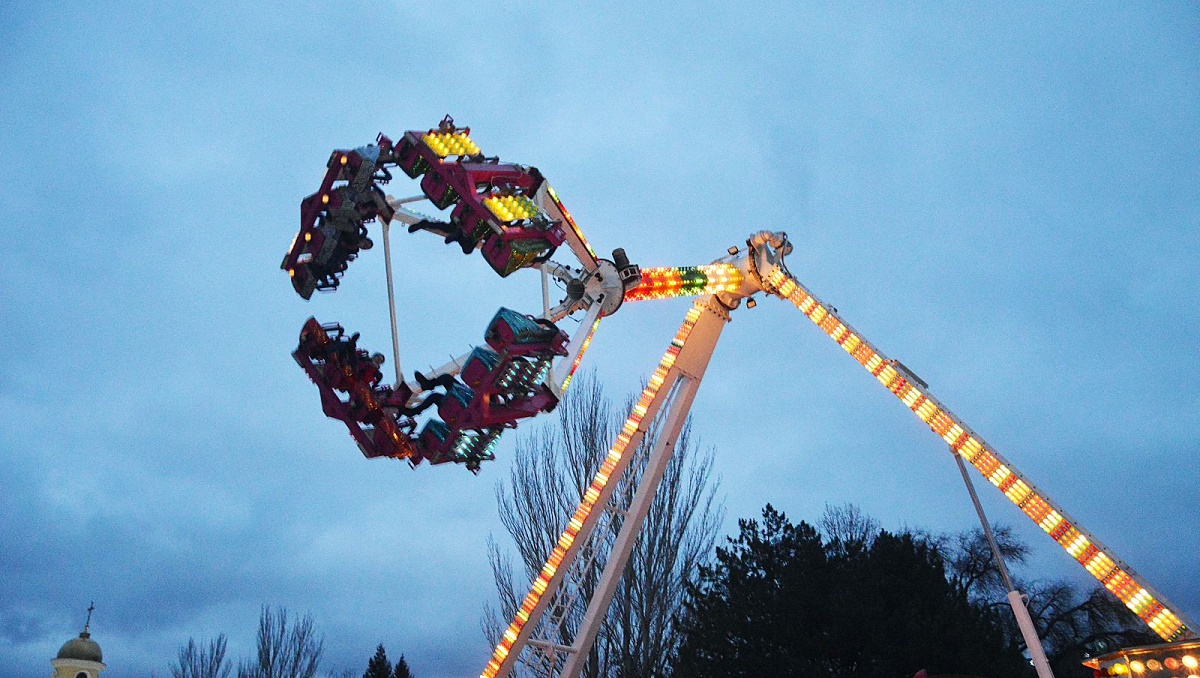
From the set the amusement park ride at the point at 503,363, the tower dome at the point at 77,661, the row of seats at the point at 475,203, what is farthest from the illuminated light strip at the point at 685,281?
the tower dome at the point at 77,661

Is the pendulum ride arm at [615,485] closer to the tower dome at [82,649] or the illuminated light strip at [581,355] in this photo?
the illuminated light strip at [581,355]

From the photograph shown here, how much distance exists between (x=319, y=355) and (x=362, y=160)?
2.14m

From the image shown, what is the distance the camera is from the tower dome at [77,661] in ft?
134

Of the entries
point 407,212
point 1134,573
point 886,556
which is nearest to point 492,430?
point 407,212

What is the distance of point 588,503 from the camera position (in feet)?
38.0

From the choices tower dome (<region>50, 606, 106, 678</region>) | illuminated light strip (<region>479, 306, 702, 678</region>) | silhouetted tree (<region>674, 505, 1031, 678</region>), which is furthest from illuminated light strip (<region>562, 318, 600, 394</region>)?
tower dome (<region>50, 606, 106, 678</region>)

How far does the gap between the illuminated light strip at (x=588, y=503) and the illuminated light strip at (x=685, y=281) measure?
0.40m

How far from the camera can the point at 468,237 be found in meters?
8.96

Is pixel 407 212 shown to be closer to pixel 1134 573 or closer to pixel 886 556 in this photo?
pixel 1134 573

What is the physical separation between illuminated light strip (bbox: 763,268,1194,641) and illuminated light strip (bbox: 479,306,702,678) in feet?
5.84

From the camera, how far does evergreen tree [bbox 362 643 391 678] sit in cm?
3762

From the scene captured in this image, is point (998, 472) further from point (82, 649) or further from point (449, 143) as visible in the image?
point (82, 649)

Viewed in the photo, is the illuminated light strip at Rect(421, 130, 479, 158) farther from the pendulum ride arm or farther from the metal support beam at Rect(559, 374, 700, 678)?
the metal support beam at Rect(559, 374, 700, 678)

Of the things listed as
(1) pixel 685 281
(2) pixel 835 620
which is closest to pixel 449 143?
(1) pixel 685 281
